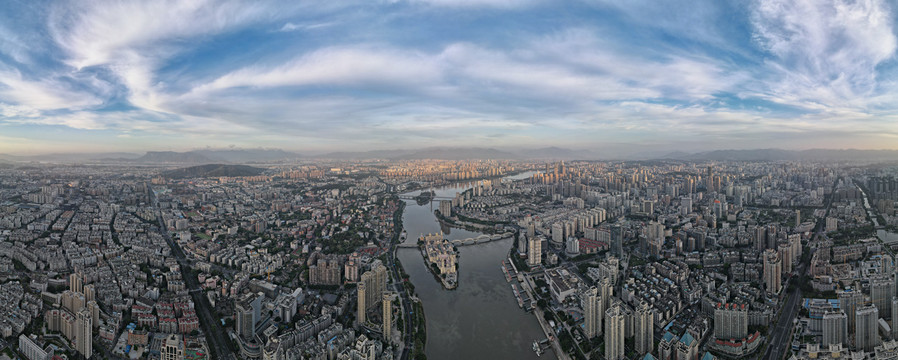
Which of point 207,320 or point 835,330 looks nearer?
point 835,330

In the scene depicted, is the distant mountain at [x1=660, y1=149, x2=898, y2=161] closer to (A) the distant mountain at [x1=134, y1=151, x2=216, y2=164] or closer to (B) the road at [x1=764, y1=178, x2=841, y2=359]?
(B) the road at [x1=764, y1=178, x2=841, y2=359]

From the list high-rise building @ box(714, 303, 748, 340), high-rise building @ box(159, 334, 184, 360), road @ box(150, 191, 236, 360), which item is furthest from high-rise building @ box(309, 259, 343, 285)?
high-rise building @ box(714, 303, 748, 340)

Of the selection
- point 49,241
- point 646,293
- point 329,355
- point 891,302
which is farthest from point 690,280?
point 49,241

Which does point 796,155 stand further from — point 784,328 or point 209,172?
point 209,172

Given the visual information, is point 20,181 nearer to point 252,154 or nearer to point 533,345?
point 533,345

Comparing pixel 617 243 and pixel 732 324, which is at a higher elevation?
pixel 617 243

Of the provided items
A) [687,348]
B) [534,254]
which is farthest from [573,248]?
[687,348]

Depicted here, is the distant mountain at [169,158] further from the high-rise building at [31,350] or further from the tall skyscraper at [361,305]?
the tall skyscraper at [361,305]
